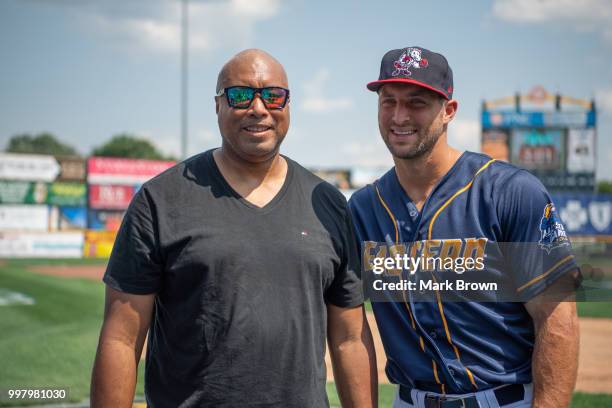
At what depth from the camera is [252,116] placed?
2.67 m

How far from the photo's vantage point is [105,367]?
8.09 feet

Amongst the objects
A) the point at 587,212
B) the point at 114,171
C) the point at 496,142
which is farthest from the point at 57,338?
the point at 114,171

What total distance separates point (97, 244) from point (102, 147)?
53.1m

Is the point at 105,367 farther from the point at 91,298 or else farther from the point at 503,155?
the point at 503,155

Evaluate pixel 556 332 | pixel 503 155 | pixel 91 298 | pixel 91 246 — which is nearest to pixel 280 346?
pixel 556 332

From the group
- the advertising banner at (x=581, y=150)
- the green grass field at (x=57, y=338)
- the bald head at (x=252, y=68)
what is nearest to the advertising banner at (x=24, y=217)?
the green grass field at (x=57, y=338)

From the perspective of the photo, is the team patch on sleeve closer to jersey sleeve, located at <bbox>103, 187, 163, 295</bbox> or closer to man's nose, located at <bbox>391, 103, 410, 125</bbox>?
man's nose, located at <bbox>391, 103, 410, 125</bbox>

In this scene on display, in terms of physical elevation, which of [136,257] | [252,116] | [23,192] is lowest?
[23,192]

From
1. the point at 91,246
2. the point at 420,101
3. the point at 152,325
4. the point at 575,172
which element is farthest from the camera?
the point at 91,246

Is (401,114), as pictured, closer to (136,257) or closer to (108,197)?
(136,257)

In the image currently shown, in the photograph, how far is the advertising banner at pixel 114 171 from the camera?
38344 mm

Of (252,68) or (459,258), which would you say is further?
(459,258)

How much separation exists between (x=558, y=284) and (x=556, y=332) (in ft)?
0.64

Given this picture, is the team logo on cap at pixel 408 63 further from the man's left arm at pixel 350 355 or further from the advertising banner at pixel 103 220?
the advertising banner at pixel 103 220
